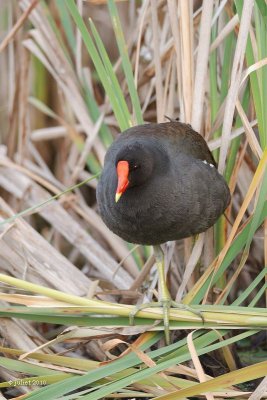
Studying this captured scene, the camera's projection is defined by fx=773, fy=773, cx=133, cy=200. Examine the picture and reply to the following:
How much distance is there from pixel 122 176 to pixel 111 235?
88cm

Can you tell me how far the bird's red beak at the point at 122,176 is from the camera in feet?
7.57

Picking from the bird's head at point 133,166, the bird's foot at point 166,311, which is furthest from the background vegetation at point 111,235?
the bird's head at point 133,166

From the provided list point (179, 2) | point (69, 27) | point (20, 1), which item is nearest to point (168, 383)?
point (179, 2)

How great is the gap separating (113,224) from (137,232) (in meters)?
0.09

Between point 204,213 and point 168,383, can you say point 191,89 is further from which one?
point 168,383

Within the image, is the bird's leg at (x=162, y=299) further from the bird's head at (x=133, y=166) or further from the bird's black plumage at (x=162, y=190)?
the bird's head at (x=133, y=166)

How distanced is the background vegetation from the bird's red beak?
28 cm

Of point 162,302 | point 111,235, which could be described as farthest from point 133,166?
point 111,235

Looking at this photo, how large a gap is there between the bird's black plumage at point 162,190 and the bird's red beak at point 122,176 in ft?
0.16

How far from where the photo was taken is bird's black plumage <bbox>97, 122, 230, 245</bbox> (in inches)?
96.7

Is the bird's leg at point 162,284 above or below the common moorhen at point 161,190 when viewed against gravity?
below

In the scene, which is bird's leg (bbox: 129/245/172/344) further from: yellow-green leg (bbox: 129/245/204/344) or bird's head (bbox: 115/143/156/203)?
bird's head (bbox: 115/143/156/203)

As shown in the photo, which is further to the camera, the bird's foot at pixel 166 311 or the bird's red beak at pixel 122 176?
the bird's red beak at pixel 122 176

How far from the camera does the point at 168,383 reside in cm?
216
